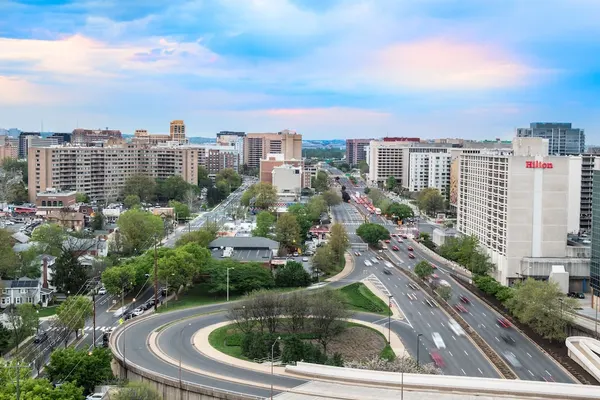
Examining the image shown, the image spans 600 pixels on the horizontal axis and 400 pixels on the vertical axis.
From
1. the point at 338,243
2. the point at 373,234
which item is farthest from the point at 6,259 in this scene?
the point at 373,234

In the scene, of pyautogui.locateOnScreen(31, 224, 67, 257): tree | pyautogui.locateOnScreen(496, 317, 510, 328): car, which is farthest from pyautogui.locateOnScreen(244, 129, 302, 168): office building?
pyautogui.locateOnScreen(496, 317, 510, 328): car

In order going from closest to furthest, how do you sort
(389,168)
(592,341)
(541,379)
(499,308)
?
(541,379) → (592,341) → (499,308) → (389,168)

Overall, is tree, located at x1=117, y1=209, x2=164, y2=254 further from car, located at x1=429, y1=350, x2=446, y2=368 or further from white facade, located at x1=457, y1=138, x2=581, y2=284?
car, located at x1=429, y1=350, x2=446, y2=368

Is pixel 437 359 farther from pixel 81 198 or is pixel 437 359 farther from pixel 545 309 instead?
pixel 81 198

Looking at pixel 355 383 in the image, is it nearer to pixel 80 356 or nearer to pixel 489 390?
pixel 489 390

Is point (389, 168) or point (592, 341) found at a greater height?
point (389, 168)

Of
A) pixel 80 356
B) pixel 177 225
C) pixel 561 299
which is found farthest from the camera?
pixel 177 225

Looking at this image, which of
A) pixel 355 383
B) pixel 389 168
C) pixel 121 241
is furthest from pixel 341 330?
pixel 389 168

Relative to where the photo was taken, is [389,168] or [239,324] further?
[389,168]
